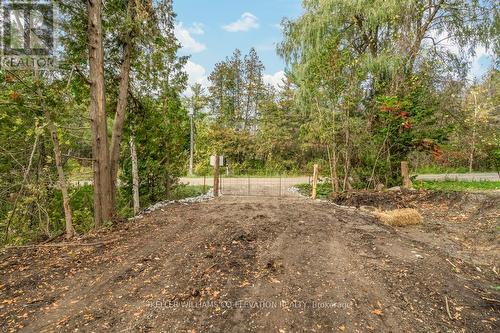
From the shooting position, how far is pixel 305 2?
39.9 feet

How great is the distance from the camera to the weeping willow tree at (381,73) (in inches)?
358

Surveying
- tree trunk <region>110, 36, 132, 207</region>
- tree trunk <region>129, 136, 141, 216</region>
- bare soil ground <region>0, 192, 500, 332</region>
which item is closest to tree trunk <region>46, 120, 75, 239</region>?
bare soil ground <region>0, 192, 500, 332</region>

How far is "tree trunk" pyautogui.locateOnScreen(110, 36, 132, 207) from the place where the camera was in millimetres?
5750

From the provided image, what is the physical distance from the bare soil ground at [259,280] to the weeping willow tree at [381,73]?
14.1 feet

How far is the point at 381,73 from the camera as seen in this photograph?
10.0 metres

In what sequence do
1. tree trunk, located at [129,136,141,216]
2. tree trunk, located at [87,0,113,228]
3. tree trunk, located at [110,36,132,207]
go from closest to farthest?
tree trunk, located at [87,0,113,228] → tree trunk, located at [110,36,132,207] → tree trunk, located at [129,136,141,216]

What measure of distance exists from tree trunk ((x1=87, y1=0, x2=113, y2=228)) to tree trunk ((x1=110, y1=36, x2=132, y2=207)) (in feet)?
0.98

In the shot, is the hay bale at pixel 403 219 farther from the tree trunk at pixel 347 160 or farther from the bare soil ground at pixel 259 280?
the tree trunk at pixel 347 160

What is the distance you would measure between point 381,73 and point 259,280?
29.0 ft

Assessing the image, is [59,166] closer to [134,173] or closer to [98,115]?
[98,115]

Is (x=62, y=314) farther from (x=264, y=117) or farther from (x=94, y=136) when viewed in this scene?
(x=264, y=117)

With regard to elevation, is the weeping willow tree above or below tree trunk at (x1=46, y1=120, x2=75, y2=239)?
above

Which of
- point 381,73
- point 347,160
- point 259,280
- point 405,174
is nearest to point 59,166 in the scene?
point 259,280

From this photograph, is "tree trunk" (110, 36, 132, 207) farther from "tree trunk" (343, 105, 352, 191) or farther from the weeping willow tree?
"tree trunk" (343, 105, 352, 191)
